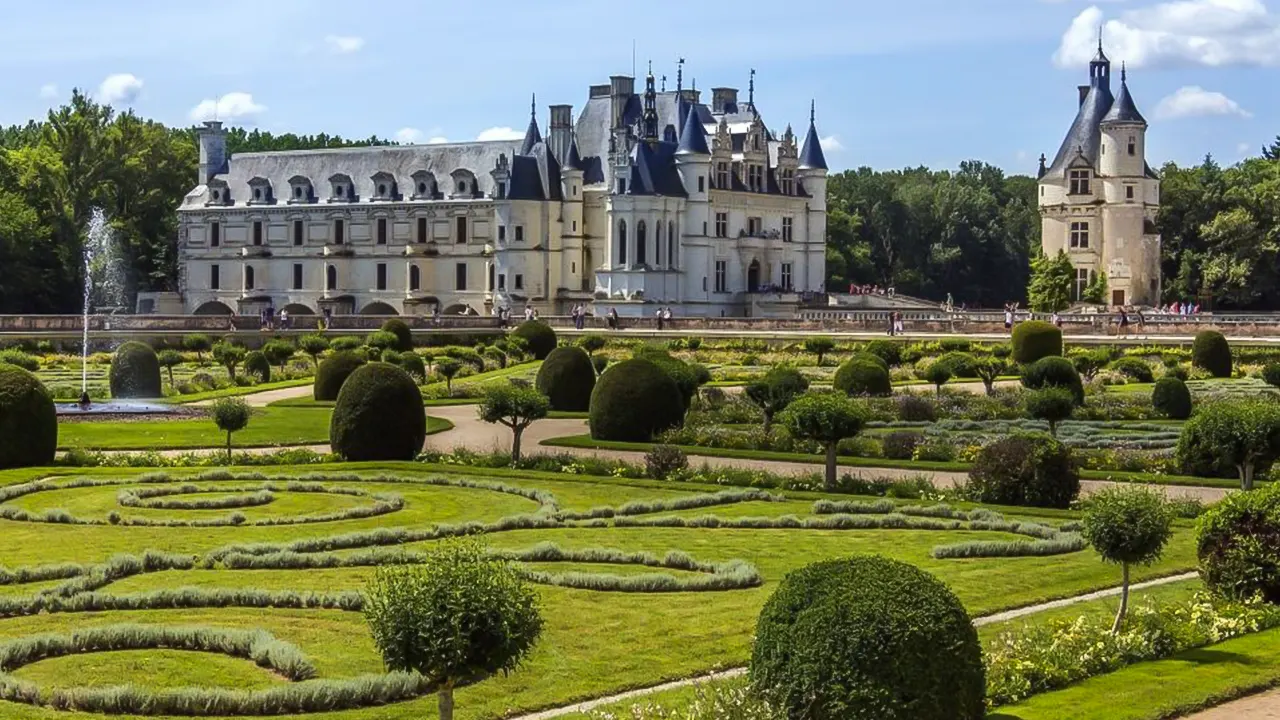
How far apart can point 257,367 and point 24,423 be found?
24393 mm

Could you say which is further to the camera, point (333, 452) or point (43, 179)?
point (43, 179)

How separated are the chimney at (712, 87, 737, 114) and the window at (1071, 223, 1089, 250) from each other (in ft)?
60.1

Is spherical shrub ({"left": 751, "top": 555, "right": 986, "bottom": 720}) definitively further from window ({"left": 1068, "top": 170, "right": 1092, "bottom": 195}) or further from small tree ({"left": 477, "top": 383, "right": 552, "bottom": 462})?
window ({"left": 1068, "top": 170, "right": 1092, "bottom": 195})

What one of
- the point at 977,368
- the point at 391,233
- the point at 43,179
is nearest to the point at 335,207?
the point at 391,233

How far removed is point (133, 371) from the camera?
152ft

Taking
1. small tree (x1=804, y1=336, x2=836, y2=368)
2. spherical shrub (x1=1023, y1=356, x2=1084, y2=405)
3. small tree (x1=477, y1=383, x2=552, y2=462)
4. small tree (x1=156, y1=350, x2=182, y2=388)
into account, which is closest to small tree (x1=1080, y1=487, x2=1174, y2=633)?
small tree (x1=477, y1=383, x2=552, y2=462)

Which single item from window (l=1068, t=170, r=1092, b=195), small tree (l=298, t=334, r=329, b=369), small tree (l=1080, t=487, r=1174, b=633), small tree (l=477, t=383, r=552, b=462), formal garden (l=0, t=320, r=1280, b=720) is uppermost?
window (l=1068, t=170, r=1092, b=195)

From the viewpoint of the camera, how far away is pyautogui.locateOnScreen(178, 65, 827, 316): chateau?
285ft

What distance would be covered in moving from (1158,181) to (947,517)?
6350cm

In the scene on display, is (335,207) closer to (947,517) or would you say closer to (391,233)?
(391,233)

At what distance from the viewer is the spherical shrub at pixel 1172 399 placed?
40.8 meters

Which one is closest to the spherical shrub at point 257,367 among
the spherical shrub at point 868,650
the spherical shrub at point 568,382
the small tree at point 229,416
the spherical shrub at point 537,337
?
the spherical shrub at point 537,337

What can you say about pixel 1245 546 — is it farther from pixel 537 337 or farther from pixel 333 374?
pixel 537 337

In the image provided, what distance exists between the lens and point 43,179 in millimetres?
96562
